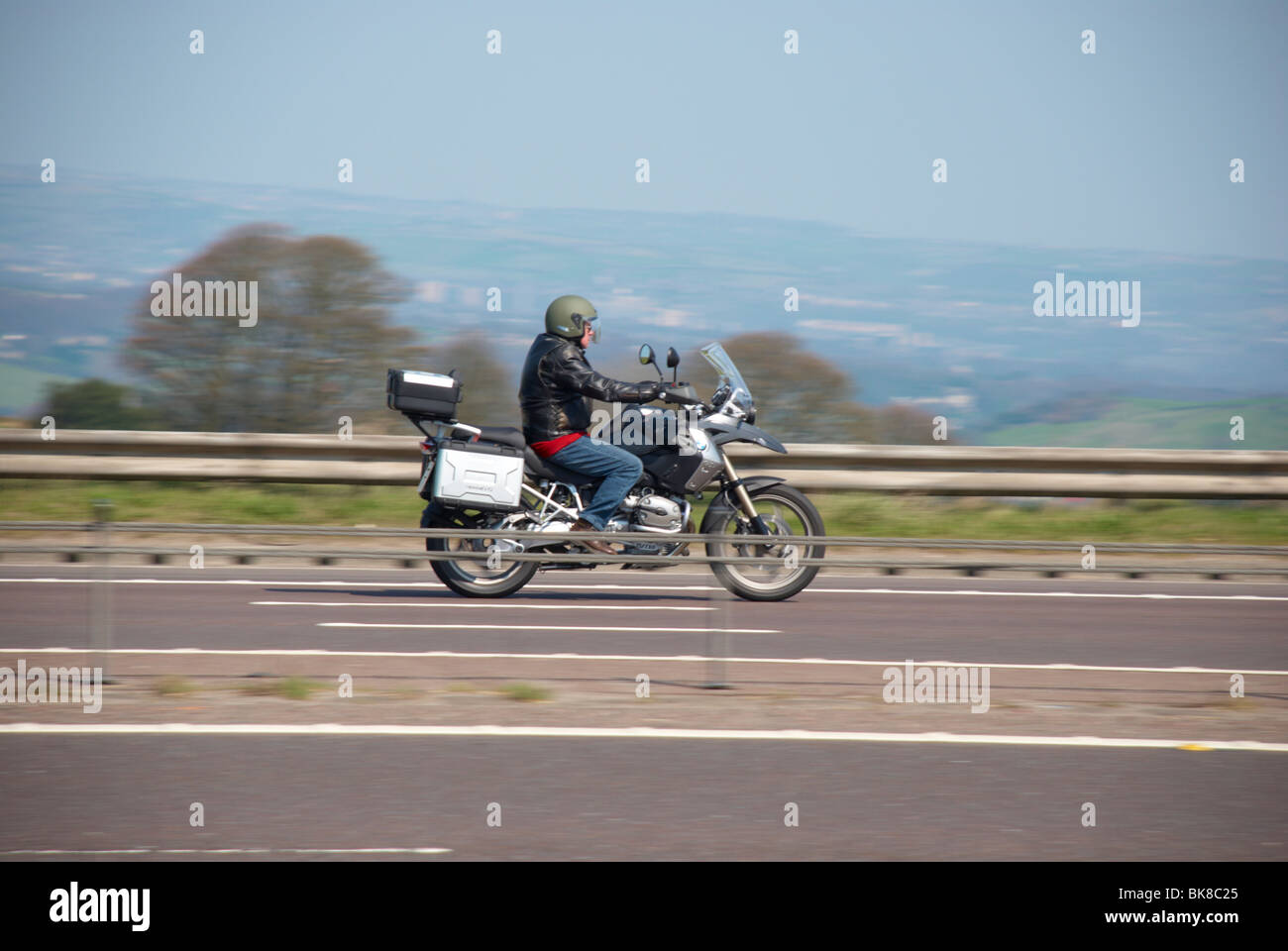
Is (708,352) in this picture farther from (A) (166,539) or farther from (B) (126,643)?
(A) (166,539)

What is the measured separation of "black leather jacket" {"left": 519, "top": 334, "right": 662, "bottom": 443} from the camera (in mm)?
9289

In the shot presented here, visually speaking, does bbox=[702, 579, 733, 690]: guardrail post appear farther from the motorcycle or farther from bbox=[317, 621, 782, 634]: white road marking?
the motorcycle

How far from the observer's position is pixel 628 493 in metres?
9.41

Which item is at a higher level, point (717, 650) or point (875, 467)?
point (875, 467)

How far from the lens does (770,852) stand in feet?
14.0

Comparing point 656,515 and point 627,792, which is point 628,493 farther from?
point 627,792

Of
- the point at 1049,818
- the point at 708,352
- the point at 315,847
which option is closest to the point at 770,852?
the point at 1049,818

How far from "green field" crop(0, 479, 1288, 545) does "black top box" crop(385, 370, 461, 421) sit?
11.0ft

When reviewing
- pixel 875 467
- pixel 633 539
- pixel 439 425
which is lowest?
pixel 633 539

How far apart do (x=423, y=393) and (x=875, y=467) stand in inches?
203

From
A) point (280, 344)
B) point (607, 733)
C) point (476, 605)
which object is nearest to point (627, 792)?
point (607, 733)

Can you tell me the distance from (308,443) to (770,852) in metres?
9.64

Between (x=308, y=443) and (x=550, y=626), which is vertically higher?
(x=308, y=443)
